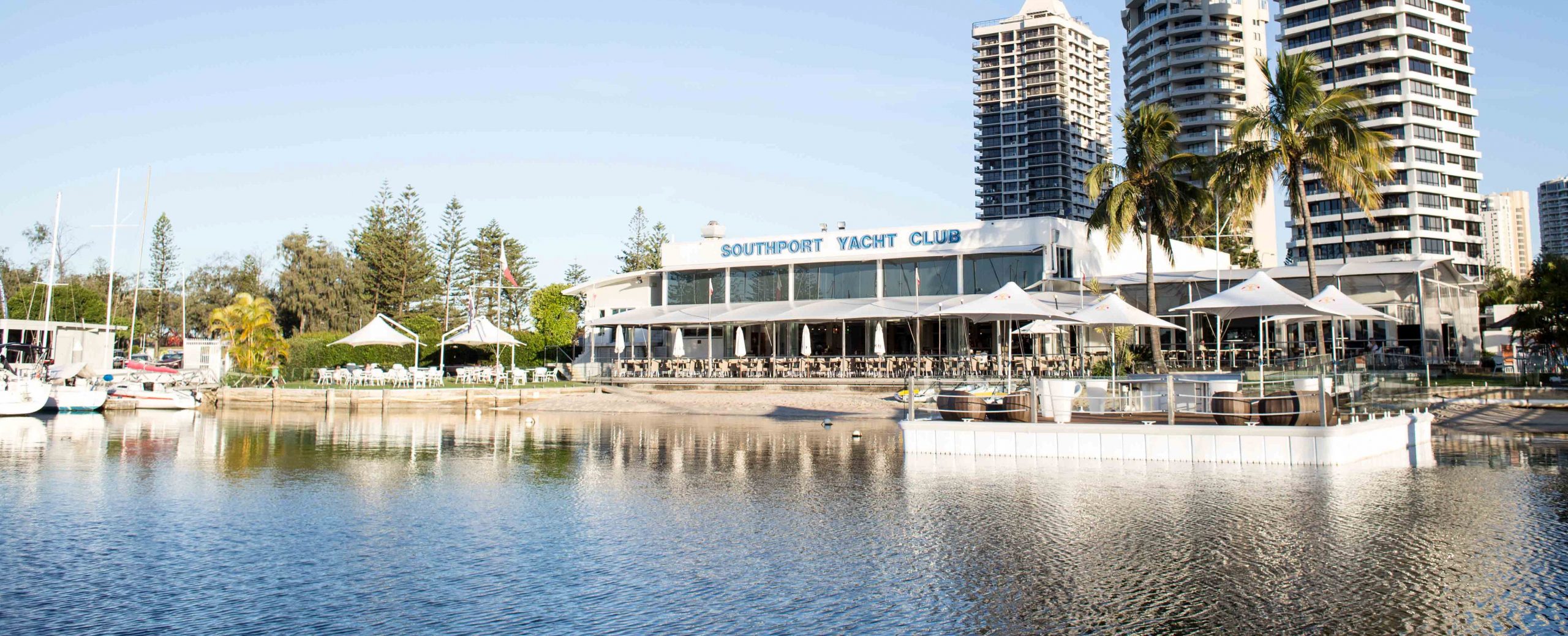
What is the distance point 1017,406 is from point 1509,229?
638 ft

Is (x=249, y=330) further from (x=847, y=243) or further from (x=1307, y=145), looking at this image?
(x=1307, y=145)

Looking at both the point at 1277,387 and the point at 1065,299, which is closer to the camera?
the point at 1277,387

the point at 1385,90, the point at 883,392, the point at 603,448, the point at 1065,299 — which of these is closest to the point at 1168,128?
the point at 1065,299

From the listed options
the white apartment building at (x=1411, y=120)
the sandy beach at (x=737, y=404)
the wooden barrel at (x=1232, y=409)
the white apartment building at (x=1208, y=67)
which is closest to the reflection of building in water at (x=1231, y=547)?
the wooden barrel at (x=1232, y=409)

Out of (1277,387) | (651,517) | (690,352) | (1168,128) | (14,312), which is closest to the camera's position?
(651,517)

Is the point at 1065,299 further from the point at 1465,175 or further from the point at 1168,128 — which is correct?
the point at 1465,175

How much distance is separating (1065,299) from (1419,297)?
373 inches

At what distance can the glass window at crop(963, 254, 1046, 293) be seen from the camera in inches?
1415

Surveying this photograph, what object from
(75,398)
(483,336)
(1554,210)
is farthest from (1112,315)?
(1554,210)

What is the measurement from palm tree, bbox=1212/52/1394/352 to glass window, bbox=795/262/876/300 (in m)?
14.9

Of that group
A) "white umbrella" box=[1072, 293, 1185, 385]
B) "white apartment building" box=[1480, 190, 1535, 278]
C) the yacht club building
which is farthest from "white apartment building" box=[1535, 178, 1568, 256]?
"white umbrella" box=[1072, 293, 1185, 385]

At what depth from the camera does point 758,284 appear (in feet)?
135

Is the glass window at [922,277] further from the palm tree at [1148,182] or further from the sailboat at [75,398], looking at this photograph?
the sailboat at [75,398]

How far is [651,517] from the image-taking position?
11109 mm
